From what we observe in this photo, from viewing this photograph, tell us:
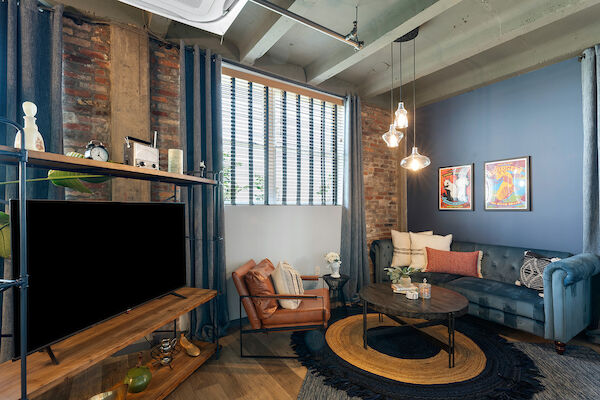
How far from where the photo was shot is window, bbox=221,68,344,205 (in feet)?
11.2

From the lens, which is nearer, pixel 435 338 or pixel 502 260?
pixel 435 338

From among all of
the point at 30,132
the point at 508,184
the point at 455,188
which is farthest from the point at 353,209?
the point at 30,132

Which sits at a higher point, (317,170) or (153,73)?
(153,73)

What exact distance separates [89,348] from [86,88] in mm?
2117

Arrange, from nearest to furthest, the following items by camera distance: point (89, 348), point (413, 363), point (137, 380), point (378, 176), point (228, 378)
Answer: point (89, 348) → point (137, 380) → point (228, 378) → point (413, 363) → point (378, 176)

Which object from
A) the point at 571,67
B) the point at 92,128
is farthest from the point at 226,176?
the point at 571,67

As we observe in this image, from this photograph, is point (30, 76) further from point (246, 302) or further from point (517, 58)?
point (517, 58)

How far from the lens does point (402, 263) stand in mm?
4117

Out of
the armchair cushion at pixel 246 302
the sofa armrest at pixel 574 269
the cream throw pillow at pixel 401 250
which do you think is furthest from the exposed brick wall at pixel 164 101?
the sofa armrest at pixel 574 269

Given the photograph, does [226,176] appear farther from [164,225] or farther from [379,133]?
[379,133]

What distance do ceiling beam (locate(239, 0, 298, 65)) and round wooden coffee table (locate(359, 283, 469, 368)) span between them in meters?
2.67

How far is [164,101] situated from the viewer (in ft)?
9.46

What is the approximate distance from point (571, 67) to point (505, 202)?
1.63m

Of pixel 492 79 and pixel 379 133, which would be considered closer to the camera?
pixel 492 79
